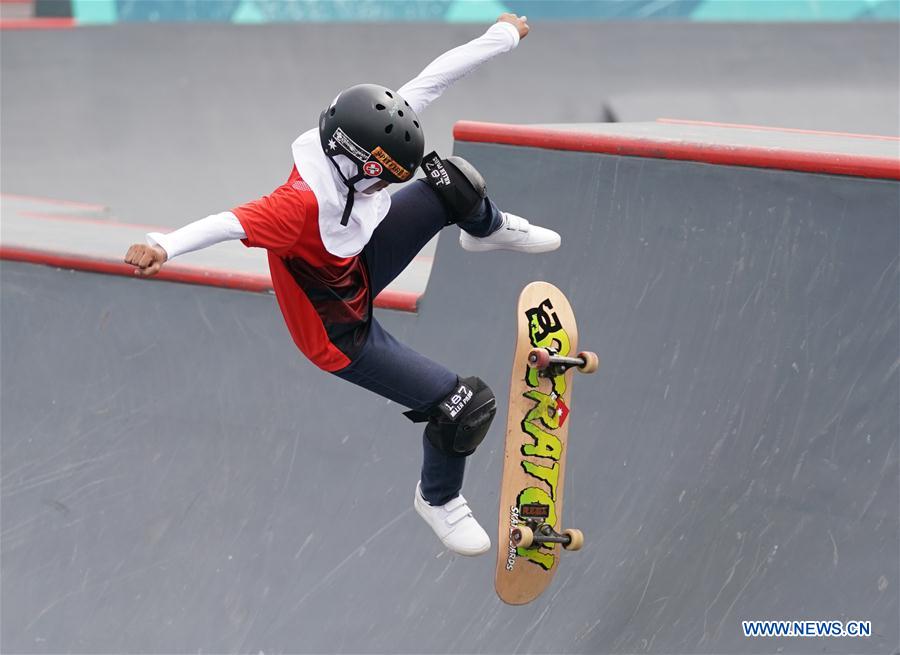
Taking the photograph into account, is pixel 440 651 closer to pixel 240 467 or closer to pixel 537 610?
pixel 537 610

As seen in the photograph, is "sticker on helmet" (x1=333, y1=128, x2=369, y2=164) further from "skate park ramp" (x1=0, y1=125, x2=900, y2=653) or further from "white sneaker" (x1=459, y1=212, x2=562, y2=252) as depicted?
"skate park ramp" (x1=0, y1=125, x2=900, y2=653)

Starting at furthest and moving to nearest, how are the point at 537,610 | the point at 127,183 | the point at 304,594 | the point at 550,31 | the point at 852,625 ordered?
the point at 550,31
the point at 127,183
the point at 304,594
the point at 537,610
the point at 852,625

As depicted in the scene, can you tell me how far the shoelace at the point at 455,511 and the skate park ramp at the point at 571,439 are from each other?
80cm

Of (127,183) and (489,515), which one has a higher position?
(489,515)

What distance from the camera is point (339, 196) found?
143 inches

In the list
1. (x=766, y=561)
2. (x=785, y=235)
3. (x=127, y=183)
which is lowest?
(x=127, y=183)

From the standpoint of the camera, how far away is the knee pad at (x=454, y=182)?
3.94m

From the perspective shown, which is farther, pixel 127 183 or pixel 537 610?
pixel 127 183

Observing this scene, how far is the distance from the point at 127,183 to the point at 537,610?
261 inches

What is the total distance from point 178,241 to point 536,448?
1.74 metres

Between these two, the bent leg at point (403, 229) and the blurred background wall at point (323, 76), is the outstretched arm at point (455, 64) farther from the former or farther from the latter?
the blurred background wall at point (323, 76)

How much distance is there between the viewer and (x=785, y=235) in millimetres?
4613

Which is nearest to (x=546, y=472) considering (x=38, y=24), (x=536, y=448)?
(x=536, y=448)

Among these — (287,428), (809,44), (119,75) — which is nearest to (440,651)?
(287,428)
